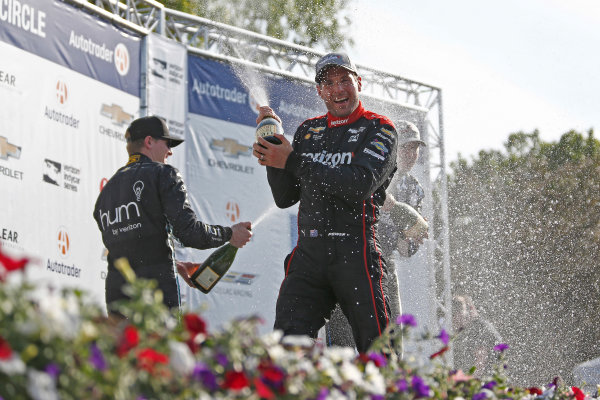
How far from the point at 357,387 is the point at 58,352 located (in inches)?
38.6

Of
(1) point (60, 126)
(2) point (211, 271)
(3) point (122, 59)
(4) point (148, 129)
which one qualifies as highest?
(3) point (122, 59)

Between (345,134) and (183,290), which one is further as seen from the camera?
(183,290)

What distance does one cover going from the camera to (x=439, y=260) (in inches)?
550

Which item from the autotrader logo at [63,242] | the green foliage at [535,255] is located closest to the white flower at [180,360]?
the autotrader logo at [63,242]

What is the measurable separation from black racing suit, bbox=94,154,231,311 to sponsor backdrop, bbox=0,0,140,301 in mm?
2275

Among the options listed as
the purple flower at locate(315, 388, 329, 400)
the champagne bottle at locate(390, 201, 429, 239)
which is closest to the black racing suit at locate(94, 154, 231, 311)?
the champagne bottle at locate(390, 201, 429, 239)

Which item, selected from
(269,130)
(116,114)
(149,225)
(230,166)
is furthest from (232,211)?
(269,130)

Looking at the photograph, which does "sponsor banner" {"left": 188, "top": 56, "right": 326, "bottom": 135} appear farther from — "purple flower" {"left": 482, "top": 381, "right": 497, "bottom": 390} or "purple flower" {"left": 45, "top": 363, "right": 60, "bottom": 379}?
"purple flower" {"left": 45, "top": 363, "right": 60, "bottom": 379}

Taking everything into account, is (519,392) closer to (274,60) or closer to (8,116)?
(8,116)

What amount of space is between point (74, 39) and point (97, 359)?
7288 mm

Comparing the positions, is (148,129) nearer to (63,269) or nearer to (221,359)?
(63,269)

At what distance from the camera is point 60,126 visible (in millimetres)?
8336

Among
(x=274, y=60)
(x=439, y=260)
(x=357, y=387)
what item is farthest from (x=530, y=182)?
(x=357, y=387)

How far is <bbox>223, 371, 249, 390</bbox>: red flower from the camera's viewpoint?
1969 mm
